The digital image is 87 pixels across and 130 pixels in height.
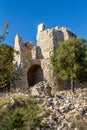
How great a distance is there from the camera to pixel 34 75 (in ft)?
143

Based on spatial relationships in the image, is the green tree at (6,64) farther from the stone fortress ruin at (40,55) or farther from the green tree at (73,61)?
the stone fortress ruin at (40,55)

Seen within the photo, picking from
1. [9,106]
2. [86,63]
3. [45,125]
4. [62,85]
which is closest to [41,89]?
[9,106]

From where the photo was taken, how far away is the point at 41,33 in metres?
43.5

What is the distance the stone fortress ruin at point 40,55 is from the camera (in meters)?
40.6

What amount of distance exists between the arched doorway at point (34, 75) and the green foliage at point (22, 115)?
21712 millimetres

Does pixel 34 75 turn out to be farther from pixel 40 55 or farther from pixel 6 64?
pixel 6 64

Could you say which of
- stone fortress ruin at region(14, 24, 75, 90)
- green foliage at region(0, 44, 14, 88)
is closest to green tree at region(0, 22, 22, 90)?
green foliage at region(0, 44, 14, 88)

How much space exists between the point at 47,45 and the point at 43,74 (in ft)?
11.0

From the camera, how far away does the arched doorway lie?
42219 millimetres

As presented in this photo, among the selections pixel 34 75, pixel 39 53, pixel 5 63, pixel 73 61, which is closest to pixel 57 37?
pixel 39 53

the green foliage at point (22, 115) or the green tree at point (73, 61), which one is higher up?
the green tree at point (73, 61)

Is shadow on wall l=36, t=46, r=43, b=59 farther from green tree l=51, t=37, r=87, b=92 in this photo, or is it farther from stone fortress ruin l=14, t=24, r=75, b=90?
green tree l=51, t=37, r=87, b=92

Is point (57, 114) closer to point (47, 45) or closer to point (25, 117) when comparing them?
point (25, 117)

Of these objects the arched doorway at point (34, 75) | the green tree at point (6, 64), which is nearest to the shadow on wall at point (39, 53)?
the arched doorway at point (34, 75)
